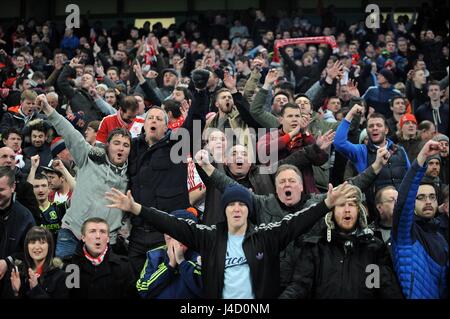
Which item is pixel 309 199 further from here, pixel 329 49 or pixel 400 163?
pixel 329 49

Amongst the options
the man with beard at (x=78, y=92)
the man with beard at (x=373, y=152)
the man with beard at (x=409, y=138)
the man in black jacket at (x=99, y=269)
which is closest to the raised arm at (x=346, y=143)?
the man with beard at (x=373, y=152)

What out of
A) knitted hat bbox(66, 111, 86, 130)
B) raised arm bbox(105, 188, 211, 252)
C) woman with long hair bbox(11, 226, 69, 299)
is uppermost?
knitted hat bbox(66, 111, 86, 130)

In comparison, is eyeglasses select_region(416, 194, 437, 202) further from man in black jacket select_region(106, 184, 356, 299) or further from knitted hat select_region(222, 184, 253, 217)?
knitted hat select_region(222, 184, 253, 217)

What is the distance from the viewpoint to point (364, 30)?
18.2 m

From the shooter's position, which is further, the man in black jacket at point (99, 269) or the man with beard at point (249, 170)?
the man with beard at point (249, 170)

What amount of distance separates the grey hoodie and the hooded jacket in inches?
93.4

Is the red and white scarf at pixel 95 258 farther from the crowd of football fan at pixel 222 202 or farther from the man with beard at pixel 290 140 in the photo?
the man with beard at pixel 290 140

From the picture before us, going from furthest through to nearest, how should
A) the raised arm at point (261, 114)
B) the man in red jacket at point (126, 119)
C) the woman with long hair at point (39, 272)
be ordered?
the raised arm at point (261, 114) → the man in red jacket at point (126, 119) → the woman with long hair at point (39, 272)

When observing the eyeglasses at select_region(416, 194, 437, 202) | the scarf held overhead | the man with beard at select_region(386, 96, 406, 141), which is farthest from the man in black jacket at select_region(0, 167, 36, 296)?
the scarf held overhead

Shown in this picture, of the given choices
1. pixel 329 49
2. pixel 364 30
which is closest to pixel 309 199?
pixel 329 49

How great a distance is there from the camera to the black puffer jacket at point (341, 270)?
5262mm

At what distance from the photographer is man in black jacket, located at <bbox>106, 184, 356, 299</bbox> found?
17.1ft

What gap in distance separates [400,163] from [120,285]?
3.05 meters

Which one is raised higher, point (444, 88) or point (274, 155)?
point (444, 88)
